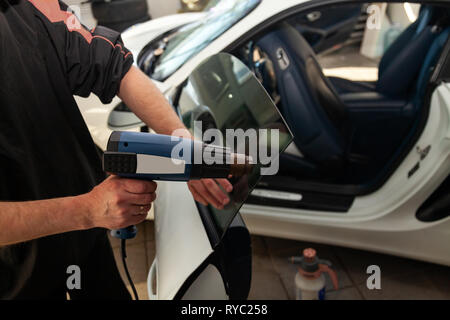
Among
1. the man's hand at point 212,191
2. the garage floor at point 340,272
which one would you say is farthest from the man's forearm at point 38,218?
the garage floor at point 340,272

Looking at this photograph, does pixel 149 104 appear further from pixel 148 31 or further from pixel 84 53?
pixel 148 31

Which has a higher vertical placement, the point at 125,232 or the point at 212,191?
the point at 212,191

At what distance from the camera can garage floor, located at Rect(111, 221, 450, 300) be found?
1776mm

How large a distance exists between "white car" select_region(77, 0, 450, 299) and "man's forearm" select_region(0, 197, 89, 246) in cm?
30

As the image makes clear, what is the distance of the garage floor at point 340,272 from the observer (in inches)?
69.9

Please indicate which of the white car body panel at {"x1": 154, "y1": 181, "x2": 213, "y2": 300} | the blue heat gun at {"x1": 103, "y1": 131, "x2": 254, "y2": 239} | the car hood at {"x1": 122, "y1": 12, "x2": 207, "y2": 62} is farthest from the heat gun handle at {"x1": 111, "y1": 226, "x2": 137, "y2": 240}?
the car hood at {"x1": 122, "y1": 12, "x2": 207, "y2": 62}

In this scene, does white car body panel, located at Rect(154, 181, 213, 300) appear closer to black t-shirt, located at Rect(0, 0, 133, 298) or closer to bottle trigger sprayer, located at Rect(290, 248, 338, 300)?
black t-shirt, located at Rect(0, 0, 133, 298)

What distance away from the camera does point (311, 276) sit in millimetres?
1532

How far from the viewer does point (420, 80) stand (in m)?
1.81

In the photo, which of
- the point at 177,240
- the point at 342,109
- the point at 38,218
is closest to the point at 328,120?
the point at 342,109

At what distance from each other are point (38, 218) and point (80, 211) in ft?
0.26

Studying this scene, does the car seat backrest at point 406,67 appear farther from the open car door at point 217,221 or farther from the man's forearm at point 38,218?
the man's forearm at point 38,218
